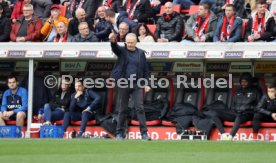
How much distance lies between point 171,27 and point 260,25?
78.4 inches

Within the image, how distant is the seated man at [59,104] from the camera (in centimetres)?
2031

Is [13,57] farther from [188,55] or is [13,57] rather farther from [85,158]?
[85,158]

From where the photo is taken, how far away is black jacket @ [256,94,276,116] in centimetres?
1844

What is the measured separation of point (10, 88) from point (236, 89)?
16.4ft

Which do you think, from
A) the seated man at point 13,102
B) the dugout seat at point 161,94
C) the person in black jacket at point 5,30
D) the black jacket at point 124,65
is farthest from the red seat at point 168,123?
the person in black jacket at point 5,30

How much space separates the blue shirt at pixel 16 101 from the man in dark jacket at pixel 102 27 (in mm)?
2108

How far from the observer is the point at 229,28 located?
19125 millimetres

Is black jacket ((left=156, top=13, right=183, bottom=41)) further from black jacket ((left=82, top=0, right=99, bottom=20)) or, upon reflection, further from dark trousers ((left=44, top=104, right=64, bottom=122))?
dark trousers ((left=44, top=104, right=64, bottom=122))

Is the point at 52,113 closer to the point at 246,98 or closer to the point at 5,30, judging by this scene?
the point at 5,30

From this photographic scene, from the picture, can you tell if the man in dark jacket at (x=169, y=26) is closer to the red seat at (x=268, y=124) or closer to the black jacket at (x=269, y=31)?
the black jacket at (x=269, y=31)

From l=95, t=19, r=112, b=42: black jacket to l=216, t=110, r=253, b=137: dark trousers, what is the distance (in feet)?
10.0

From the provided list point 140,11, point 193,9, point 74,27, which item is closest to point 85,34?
point 74,27

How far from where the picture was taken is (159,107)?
20047mm

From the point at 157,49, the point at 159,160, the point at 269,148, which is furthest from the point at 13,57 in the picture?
the point at 159,160
